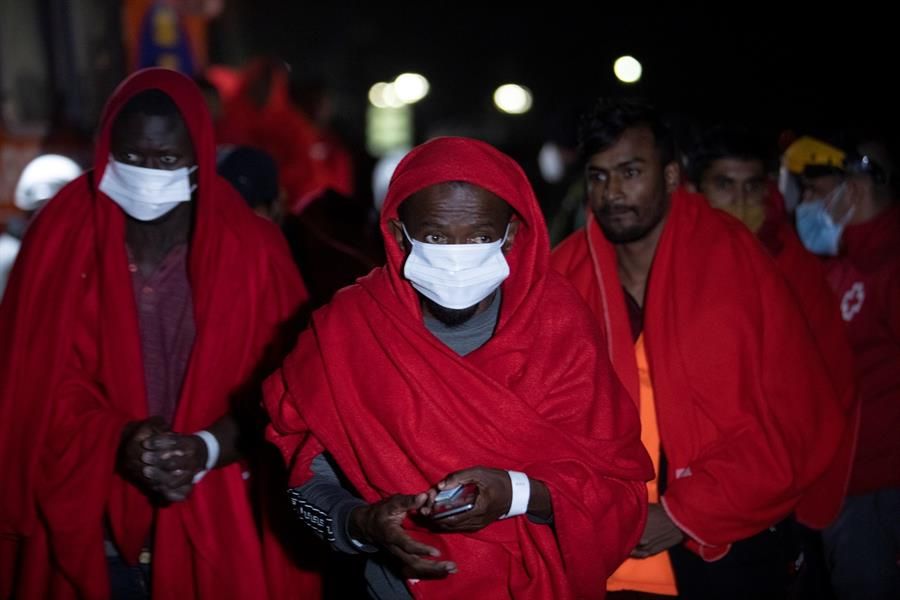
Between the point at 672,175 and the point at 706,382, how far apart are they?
814 millimetres

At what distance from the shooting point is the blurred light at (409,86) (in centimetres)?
2770

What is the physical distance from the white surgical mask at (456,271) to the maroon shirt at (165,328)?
1.22 metres

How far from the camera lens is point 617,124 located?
158 inches

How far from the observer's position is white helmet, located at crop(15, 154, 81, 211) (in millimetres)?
6590

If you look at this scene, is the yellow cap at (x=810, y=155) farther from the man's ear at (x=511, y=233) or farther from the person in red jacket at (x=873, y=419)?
the man's ear at (x=511, y=233)

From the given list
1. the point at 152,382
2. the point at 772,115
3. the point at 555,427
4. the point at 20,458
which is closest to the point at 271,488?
the point at 152,382

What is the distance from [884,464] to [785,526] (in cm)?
80

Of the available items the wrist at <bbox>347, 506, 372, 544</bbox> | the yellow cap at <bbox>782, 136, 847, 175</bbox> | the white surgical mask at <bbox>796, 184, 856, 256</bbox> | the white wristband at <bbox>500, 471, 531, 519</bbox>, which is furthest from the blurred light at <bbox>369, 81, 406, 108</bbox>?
the white wristband at <bbox>500, 471, 531, 519</bbox>

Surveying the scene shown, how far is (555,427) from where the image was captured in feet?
9.67

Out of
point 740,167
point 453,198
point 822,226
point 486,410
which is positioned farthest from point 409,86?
point 486,410

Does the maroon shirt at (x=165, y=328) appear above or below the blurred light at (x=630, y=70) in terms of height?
below

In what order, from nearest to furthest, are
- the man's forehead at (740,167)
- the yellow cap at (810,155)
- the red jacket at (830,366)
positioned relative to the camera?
the red jacket at (830,366) → the man's forehead at (740,167) → the yellow cap at (810,155)

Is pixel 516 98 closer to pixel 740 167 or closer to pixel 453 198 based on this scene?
pixel 740 167

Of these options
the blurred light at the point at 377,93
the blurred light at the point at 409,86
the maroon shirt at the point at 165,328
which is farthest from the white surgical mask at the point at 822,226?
the blurred light at the point at 377,93
